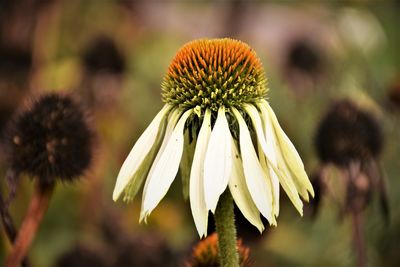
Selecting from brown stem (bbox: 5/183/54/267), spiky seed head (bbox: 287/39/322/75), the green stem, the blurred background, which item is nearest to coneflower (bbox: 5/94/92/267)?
brown stem (bbox: 5/183/54/267)

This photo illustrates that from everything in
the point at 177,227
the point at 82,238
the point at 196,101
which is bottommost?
the point at 177,227

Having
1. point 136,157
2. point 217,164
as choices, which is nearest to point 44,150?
point 136,157

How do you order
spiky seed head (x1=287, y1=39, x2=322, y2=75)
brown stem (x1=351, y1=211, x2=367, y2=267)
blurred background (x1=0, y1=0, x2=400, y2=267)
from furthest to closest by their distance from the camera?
spiky seed head (x1=287, y1=39, x2=322, y2=75), blurred background (x1=0, y1=0, x2=400, y2=267), brown stem (x1=351, y1=211, x2=367, y2=267)

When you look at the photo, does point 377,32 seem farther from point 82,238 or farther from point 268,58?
point 82,238

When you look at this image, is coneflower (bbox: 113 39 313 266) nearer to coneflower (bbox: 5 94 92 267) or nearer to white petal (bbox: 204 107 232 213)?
white petal (bbox: 204 107 232 213)

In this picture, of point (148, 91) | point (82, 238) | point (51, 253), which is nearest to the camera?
point (82, 238)

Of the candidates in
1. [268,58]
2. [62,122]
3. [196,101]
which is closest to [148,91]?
[268,58]

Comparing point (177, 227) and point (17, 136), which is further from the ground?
point (17, 136)

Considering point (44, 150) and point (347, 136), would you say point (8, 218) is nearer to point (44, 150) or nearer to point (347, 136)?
point (44, 150)
